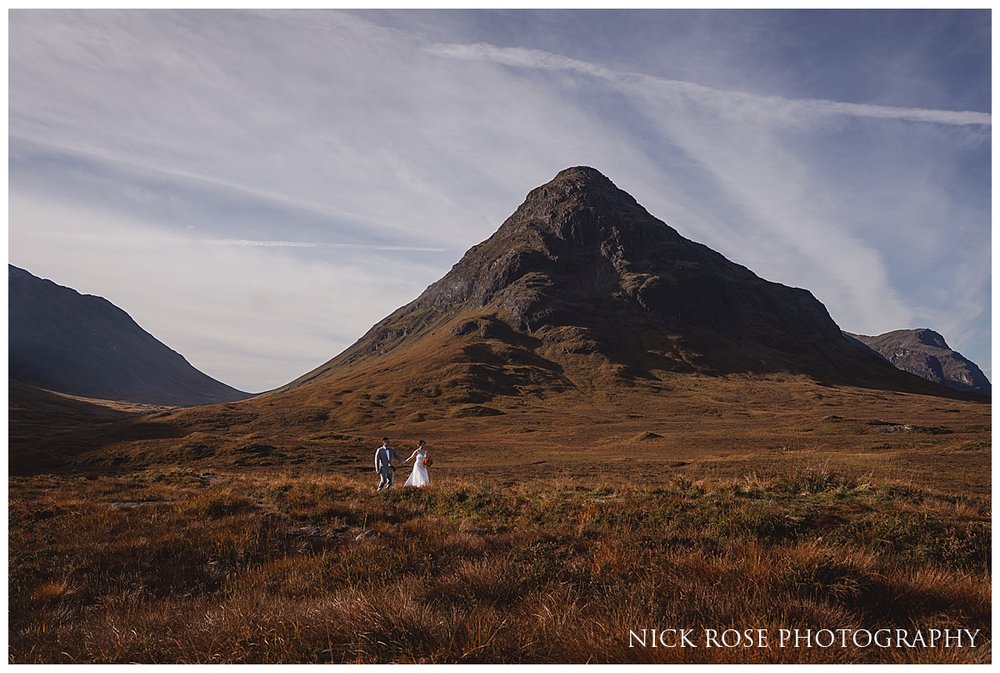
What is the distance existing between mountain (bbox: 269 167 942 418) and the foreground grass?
71.1 meters

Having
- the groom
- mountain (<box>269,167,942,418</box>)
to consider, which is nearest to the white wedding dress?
the groom

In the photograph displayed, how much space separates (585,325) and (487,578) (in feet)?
435

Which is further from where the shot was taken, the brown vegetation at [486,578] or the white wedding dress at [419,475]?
the white wedding dress at [419,475]

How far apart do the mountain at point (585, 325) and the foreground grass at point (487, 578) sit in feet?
233

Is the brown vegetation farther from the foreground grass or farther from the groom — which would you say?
the groom

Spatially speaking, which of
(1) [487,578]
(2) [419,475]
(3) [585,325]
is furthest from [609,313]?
(1) [487,578]

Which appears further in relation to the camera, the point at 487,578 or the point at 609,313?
the point at 609,313

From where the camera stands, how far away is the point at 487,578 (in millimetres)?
5020

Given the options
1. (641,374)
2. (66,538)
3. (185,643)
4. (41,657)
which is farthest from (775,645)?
(641,374)

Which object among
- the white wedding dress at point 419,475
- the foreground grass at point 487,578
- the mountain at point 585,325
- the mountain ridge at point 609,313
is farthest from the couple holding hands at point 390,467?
the mountain ridge at point 609,313

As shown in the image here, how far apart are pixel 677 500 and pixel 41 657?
934cm

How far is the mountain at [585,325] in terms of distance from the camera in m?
107

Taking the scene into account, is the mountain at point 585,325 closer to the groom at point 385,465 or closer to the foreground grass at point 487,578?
the groom at point 385,465

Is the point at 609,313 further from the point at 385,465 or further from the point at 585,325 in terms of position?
the point at 385,465
